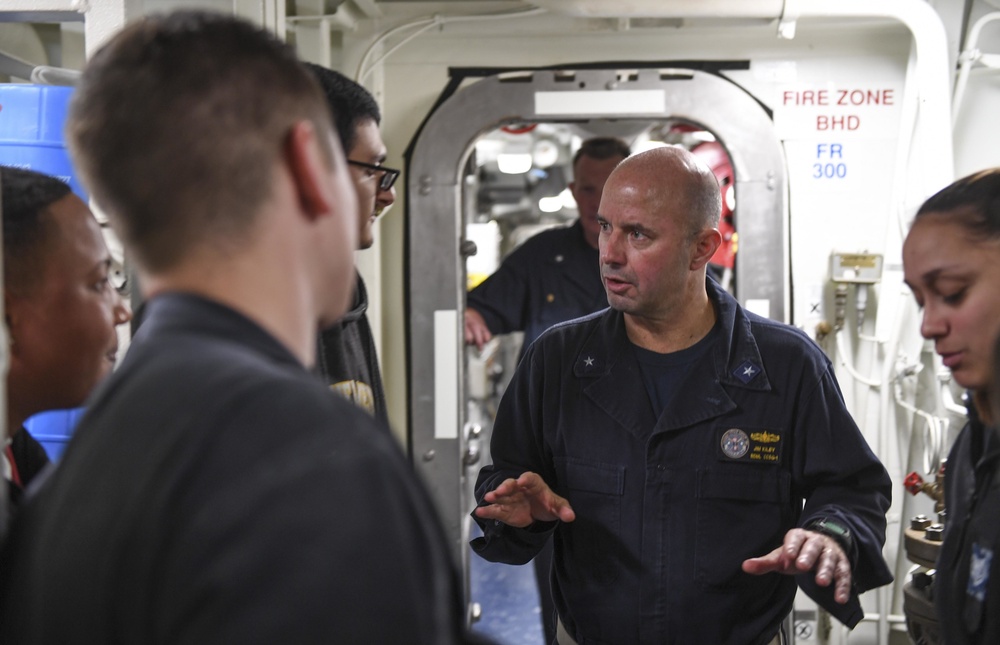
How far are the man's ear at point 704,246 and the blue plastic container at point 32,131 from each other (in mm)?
1476

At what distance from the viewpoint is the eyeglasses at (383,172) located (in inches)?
80.7

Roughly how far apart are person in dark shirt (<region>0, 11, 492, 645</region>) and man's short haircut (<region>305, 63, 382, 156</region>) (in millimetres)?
1134

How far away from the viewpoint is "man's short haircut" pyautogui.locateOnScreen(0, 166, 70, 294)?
4.44 feet

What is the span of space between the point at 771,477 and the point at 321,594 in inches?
64.5

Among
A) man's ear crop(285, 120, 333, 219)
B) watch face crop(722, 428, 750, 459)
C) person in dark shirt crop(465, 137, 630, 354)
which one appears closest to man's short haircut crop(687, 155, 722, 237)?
watch face crop(722, 428, 750, 459)

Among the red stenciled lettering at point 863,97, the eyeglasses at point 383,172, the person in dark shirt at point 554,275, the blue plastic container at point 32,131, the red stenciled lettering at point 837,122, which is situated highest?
the red stenciled lettering at point 863,97

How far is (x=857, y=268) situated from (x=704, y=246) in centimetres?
149

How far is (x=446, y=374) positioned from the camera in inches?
147

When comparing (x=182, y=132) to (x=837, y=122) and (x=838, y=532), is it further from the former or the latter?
(x=837, y=122)

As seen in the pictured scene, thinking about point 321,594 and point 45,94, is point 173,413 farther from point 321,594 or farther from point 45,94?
point 45,94

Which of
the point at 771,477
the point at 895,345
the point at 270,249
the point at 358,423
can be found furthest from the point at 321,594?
the point at 895,345

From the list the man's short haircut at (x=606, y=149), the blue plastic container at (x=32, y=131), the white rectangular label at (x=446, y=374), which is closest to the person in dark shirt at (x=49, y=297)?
the blue plastic container at (x=32, y=131)

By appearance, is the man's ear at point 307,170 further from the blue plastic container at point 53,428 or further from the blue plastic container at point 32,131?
the blue plastic container at point 53,428

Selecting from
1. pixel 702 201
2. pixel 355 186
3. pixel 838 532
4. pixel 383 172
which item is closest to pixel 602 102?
pixel 702 201
